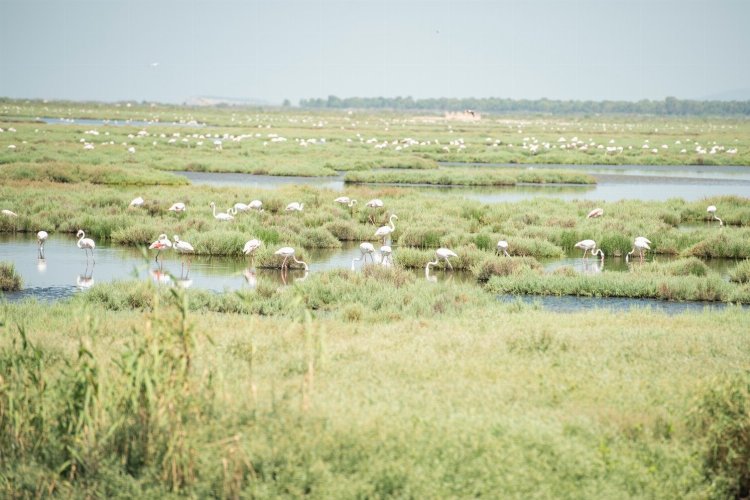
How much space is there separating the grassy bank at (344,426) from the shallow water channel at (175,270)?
6.13 meters

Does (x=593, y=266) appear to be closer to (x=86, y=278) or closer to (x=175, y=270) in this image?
(x=175, y=270)

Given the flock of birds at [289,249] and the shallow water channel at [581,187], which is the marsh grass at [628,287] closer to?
the flock of birds at [289,249]

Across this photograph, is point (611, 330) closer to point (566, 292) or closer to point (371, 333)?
point (371, 333)

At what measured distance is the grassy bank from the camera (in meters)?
6.48

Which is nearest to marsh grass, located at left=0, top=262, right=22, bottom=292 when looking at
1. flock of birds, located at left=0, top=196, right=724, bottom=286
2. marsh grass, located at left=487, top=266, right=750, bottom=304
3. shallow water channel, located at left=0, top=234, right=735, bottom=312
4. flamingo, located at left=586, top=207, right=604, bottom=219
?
shallow water channel, located at left=0, top=234, right=735, bottom=312

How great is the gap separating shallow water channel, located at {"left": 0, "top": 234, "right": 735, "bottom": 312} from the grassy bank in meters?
6.13

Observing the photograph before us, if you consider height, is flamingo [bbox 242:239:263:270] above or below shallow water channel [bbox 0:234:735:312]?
above

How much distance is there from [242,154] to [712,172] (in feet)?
90.5

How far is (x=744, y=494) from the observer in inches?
276

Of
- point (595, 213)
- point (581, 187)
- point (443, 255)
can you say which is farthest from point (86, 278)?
point (581, 187)

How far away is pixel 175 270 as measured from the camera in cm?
1856

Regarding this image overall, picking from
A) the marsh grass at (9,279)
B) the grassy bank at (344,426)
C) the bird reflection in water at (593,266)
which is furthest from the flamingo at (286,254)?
the grassy bank at (344,426)

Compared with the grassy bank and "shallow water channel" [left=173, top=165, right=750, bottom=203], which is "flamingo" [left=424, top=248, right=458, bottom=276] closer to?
the grassy bank

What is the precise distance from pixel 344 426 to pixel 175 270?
1226 cm
